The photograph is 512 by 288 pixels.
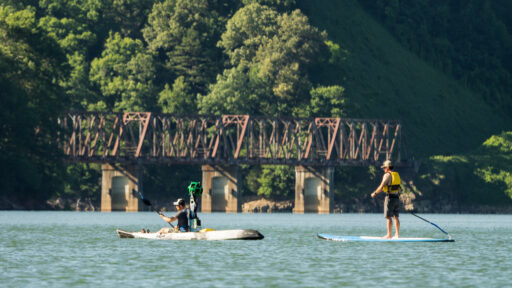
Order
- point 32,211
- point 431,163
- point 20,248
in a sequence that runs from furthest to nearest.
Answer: point 431,163 → point 32,211 → point 20,248

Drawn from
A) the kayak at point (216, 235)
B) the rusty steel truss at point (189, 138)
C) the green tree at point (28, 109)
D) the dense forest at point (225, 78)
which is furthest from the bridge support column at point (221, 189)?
the kayak at point (216, 235)

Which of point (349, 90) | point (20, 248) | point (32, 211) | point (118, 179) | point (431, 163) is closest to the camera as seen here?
point (20, 248)

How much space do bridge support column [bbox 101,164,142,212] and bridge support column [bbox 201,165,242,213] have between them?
860 centimetres

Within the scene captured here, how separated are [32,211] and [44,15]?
5639 cm

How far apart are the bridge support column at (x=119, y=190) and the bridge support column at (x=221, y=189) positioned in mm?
8600

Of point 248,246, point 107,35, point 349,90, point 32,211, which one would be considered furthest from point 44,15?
point 248,246

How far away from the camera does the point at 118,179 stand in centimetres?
14775

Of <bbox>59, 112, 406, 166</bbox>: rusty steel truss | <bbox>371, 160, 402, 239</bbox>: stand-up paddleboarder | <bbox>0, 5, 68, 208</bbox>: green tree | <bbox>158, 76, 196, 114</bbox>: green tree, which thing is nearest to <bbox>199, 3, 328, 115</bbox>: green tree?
<bbox>158, 76, 196, 114</bbox>: green tree

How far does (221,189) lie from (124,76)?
896 inches

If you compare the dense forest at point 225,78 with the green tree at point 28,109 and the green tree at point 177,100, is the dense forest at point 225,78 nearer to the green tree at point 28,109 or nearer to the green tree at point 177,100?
the green tree at point 177,100

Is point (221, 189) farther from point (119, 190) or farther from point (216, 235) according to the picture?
point (216, 235)

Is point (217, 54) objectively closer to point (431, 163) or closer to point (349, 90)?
point (349, 90)

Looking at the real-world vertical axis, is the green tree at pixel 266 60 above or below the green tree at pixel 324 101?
above

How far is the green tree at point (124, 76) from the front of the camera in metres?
157
